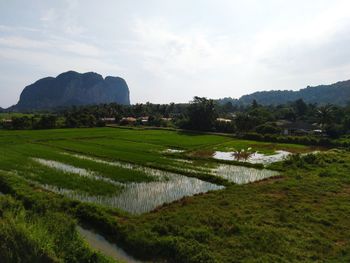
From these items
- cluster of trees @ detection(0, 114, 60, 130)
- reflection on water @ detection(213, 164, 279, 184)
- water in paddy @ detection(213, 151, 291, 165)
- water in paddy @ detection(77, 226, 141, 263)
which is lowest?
water in paddy @ detection(77, 226, 141, 263)

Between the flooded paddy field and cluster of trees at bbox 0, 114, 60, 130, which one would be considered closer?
the flooded paddy field

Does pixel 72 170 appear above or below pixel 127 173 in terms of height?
below

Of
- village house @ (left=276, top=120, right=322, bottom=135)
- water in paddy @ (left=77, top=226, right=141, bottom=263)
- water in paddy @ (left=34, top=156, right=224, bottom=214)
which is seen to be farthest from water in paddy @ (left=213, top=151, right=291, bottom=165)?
village house @ (left=276, top=120, right=322, bottom=135)

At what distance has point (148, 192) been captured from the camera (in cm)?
1681

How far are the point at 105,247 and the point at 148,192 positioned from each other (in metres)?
6.35

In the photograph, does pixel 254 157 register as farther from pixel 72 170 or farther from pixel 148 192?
pixel 72 170

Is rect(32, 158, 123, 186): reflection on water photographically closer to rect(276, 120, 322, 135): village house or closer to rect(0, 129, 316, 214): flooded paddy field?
rect(0, 129, 316, 214): flooded paddy field

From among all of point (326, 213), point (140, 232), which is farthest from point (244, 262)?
point (326, 213)

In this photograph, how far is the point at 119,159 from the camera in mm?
26781

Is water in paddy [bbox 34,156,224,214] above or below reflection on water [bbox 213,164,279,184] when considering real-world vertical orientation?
below

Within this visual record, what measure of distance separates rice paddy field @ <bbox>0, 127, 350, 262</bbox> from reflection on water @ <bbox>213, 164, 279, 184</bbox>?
A: 0.07 m

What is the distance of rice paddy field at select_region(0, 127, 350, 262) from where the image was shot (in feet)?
32.6

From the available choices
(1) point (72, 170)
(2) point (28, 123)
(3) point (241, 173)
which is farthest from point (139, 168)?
(2) point (28, 123)

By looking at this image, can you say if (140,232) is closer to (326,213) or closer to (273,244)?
(273,244)
